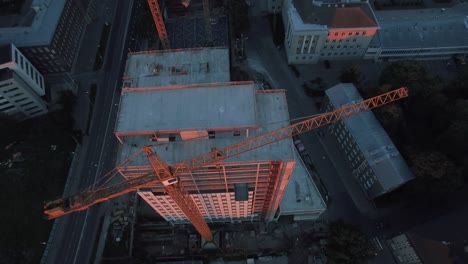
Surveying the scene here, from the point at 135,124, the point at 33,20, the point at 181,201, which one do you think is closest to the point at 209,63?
the point at 135,124

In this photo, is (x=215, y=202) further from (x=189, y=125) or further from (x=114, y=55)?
(x=114, y=55)

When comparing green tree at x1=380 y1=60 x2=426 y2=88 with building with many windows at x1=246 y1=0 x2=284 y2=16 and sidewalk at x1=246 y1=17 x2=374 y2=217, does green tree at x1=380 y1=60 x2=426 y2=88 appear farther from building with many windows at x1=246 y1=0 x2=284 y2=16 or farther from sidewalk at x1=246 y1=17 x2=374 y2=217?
building with many windows at x1=246 y1=0 x2=284 y2=16

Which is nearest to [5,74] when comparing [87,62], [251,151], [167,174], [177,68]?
[87,62]

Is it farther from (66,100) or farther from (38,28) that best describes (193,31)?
(38,28)

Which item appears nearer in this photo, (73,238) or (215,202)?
(215,202)

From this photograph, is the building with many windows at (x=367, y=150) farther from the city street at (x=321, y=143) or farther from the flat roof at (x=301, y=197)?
the flat roof at (x=301, y=197)

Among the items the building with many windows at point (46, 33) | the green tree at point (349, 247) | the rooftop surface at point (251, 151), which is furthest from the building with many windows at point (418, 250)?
the building with many windows at point (46, 33)

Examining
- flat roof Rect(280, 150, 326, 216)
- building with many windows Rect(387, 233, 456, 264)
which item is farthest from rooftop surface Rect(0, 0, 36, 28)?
building with many windows Rect(387, 233, 456, 264)
